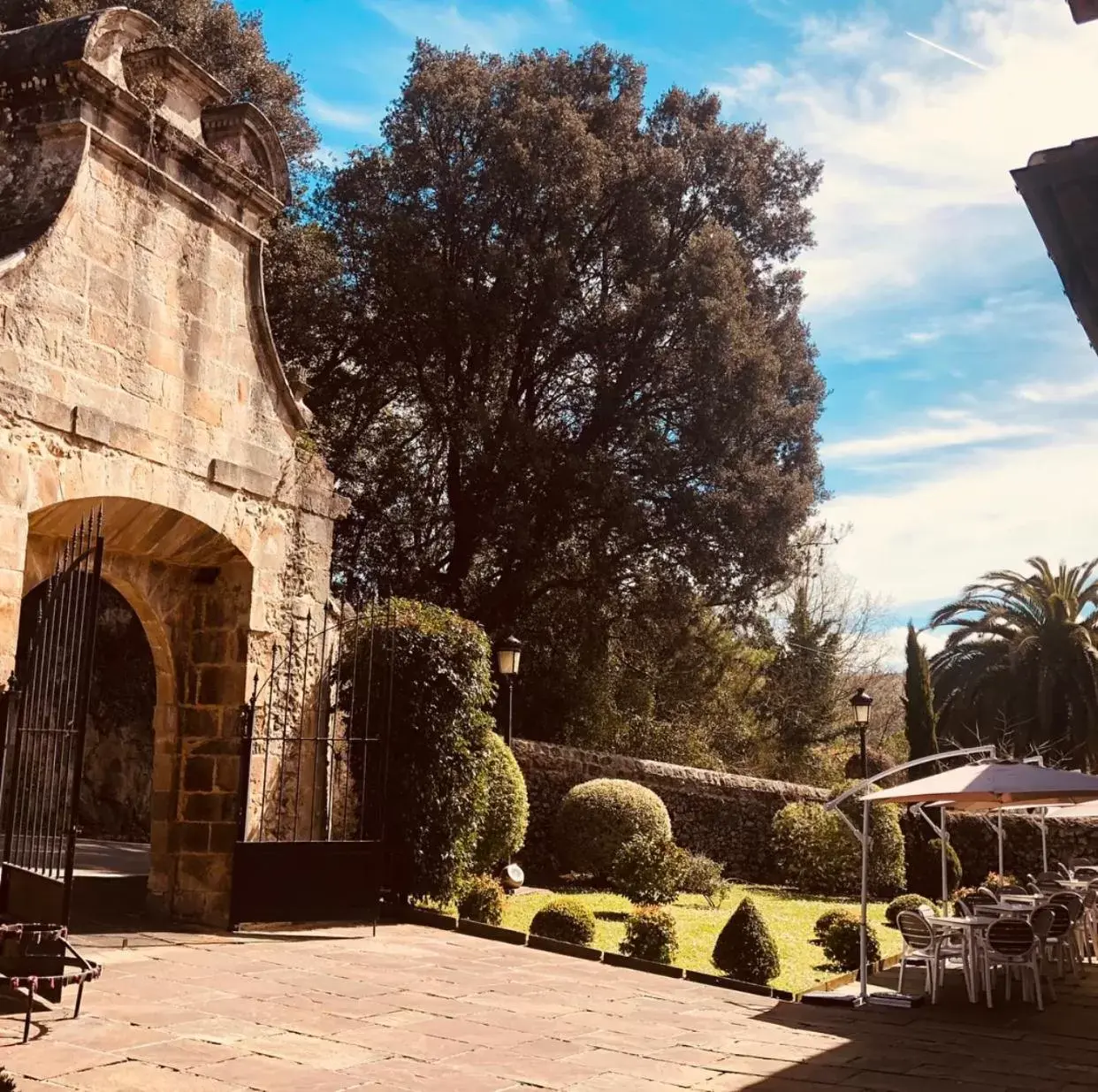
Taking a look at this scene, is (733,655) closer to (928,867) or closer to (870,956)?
(928,867)

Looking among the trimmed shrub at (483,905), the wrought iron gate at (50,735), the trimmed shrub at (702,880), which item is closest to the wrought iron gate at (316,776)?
the trimmed shrub at (483,905)

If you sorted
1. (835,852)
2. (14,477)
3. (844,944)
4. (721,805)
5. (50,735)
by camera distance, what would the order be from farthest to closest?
(721,805)
(835,852)
(844,944)
(14,477)
(50,735)

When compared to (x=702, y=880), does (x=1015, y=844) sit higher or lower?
higher

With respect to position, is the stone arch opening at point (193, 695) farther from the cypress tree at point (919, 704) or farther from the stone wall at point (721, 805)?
the cypress tree at point (919, 704)

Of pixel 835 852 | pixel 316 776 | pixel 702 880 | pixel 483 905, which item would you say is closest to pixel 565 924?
pixel 483 905

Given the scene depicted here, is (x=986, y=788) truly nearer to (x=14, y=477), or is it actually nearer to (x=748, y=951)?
(x=748, y=951)

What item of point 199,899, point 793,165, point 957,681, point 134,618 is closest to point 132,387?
point 199,899

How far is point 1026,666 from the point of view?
25594 millimetres

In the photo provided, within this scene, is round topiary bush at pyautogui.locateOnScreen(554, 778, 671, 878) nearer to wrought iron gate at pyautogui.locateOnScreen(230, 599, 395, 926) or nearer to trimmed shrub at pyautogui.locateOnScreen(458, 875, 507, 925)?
trimmed shrub at pyautogui.locateOnScreen(458, 875, 507, 925)

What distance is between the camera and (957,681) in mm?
26906

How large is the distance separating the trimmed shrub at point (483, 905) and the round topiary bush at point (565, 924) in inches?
27.8

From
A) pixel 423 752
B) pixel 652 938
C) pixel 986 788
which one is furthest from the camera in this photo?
pixel 423 752

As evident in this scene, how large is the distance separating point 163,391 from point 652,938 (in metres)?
6.07

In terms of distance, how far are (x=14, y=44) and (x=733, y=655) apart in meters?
19.5
